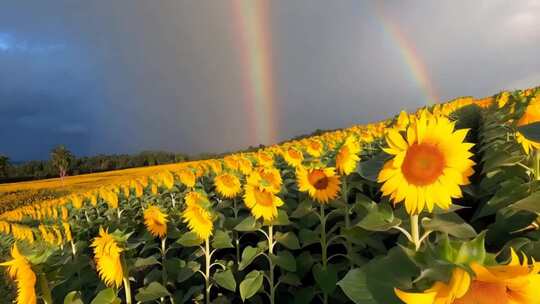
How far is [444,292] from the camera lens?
1004 mm

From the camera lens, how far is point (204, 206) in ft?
12.9

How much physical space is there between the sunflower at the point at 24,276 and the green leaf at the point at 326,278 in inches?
86.5

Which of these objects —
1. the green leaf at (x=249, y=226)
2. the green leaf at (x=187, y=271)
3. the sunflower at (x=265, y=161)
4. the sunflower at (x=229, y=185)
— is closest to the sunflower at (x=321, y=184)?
the green leaf at (x=249, y=226)

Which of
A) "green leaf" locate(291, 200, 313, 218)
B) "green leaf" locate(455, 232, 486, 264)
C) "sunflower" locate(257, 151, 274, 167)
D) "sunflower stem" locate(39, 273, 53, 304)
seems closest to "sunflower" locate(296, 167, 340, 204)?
"green leaf" locate(291, 200, 313, 218)

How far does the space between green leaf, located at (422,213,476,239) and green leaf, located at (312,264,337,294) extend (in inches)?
62.4

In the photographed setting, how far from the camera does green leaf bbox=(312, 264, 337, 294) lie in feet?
12.1

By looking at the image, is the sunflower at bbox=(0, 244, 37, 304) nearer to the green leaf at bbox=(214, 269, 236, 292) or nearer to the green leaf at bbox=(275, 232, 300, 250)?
the green leaf at bbox=(214, 269, 236, 292)

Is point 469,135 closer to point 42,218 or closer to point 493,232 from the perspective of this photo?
point 493,232

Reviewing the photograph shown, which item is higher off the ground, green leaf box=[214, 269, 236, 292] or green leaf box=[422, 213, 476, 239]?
green leaf box=[422, 213, 476, 239]

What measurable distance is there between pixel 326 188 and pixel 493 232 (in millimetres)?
1781

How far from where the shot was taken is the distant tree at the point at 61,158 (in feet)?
141

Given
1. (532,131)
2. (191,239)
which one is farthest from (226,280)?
(532,131)

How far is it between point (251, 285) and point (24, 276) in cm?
185

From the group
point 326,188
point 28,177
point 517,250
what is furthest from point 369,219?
point 28,177
